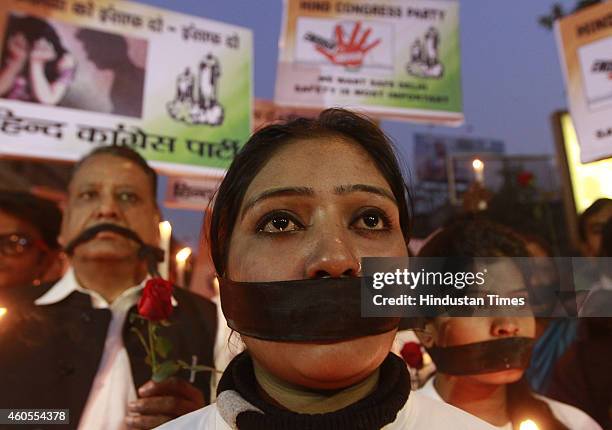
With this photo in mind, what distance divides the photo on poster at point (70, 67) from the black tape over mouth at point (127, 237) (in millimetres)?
854

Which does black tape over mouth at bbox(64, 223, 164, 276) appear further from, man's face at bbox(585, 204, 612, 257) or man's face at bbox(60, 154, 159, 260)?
man's face at bbox(585, 204, 612, 257)

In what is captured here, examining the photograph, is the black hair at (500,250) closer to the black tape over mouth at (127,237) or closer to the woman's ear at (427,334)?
the woman's ear at (427,334)

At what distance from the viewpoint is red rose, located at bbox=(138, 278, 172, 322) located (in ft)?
4.94

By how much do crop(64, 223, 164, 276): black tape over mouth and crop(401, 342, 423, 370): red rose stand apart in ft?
2.91

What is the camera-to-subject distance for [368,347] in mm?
1002

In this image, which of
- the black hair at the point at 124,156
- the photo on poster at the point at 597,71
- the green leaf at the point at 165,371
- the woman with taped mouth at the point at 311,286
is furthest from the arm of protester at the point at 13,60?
the photo on poster at the point at 597,71

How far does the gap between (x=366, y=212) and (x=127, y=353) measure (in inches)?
40.6

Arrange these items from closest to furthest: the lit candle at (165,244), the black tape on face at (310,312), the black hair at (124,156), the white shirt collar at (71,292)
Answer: the black tape on face at (310,312), the white shirt collar at (71,292), the lit candle at (165,244), the black hair at (124,156)

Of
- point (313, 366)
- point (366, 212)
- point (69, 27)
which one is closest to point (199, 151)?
point (69, 27)

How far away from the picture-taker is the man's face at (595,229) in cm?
199

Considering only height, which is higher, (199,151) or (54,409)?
(199,151)

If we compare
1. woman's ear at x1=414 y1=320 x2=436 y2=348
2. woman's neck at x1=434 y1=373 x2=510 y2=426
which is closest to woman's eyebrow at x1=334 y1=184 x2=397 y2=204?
woman's ear at x1=414 y1=320 x2=436 y2=348

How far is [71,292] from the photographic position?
6.06 feet

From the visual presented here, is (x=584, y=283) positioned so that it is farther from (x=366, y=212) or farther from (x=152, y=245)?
(x=152, y=245)
